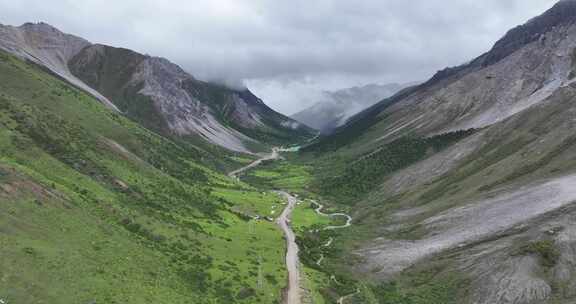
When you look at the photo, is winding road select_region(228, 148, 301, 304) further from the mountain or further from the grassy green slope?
the mountain

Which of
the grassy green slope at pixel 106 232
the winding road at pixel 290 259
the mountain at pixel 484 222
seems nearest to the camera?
the grassy green slope at pixel 106 232

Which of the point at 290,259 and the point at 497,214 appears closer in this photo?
the point at 290,259

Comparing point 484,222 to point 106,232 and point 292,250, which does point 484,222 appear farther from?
point 106,232

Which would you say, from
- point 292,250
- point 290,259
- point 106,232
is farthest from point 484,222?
point 106,232

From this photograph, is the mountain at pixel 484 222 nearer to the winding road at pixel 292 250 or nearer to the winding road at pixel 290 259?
the winding road at pixel 292 250

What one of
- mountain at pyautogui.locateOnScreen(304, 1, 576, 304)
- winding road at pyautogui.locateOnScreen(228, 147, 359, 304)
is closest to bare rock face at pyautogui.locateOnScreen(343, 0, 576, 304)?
mountain at pyautogui.locateOnScreen(304, 1, 576, 304)

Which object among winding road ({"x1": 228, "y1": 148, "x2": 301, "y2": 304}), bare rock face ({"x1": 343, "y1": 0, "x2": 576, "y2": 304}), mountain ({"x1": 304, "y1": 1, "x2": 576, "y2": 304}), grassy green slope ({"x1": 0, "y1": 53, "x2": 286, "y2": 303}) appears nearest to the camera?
grassy green slope ({"x1": 0, "y1": 53, "x2": 286, "y2": 303})

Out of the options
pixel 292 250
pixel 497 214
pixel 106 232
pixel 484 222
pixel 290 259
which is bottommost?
pixel 106 232

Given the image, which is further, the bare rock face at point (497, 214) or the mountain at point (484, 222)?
the mountain at point (484, 222)

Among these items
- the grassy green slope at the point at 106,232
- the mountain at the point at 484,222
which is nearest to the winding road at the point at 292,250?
the grassy green slope at the point at 106,232
